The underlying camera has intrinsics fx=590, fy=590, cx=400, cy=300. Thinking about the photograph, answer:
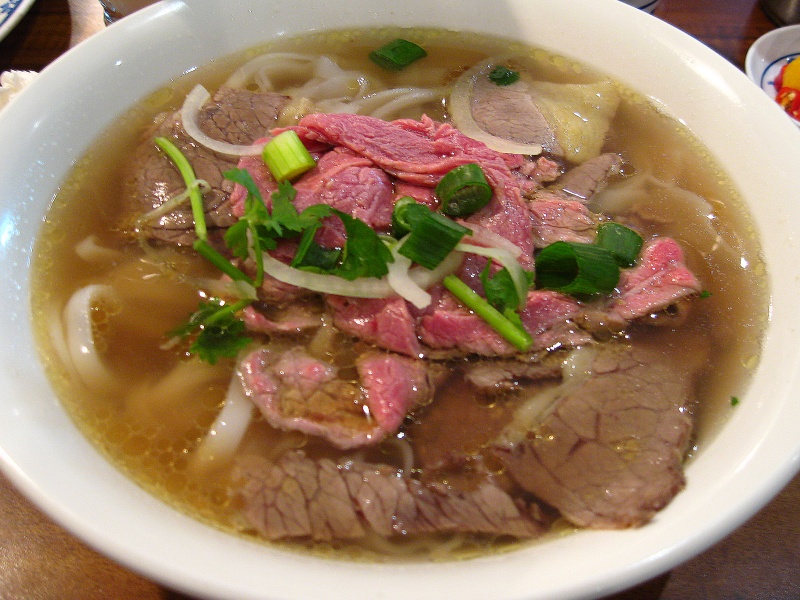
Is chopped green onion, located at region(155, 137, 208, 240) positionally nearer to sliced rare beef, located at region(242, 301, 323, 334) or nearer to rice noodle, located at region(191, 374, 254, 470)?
sliced rare beef, located at region(242, 301, 323, 334)

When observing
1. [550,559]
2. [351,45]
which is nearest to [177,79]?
[351,45]

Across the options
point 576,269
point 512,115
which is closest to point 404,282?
point 576,269

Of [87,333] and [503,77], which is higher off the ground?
[503,77]

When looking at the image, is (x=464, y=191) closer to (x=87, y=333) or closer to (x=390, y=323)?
(x=390, y=323)

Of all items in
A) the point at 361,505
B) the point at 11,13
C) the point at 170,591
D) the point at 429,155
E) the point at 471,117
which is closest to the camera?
the point at 361,505

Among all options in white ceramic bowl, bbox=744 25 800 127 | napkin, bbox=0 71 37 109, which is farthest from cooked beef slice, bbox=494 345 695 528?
white ceramic bowl, bbox=744 25 800 127

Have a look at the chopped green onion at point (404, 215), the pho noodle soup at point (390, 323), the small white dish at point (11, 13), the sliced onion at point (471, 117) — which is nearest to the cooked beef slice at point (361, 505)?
the pho noodle soup at point (390, 323)

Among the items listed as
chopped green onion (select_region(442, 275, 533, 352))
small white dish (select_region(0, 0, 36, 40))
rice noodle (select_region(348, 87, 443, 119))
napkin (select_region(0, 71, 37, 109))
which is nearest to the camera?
chopped green onion (select_region(442, 275, 533, 352))
